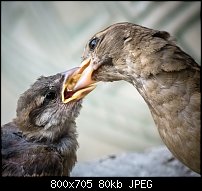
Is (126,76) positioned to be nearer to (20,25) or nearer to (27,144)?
(27,144)

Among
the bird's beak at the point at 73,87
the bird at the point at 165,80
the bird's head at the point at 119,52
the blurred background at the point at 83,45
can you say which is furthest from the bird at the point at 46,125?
the blurred background at the point at 83,45

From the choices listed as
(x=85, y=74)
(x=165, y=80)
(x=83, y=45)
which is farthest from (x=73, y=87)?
(x=83, y=45)

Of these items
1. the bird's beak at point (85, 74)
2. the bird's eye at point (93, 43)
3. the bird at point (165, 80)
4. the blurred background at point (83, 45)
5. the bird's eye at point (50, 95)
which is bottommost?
the bird at point (165, 80)

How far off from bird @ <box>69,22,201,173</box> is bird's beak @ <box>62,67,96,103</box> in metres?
0.15

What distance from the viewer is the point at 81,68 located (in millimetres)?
2127

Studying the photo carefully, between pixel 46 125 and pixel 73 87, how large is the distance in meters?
0.24

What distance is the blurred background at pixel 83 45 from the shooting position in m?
2.72

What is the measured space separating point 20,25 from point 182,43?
100 cm

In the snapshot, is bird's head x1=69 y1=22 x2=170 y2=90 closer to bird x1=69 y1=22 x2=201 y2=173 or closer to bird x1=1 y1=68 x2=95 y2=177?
bird x1=69 y1=22 x2=201 y2=173

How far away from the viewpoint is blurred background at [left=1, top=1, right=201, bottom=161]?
8.93 ft

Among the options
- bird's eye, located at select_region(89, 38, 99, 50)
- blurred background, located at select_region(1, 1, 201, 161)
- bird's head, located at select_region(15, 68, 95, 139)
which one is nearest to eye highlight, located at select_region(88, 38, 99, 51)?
bird's eye, located at select_region(89, 38, 99, 50)

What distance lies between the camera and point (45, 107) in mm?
2305

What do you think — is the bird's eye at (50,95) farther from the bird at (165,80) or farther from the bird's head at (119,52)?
the bird at (165,80)

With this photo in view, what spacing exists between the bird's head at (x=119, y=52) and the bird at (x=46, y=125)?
112 mm
